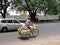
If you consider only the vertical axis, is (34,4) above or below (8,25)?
above

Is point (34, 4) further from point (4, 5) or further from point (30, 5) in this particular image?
point (4, 5)

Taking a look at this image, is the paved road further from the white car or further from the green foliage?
the green foliage

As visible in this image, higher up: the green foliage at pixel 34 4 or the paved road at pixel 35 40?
the green foliage at pixel 34 4

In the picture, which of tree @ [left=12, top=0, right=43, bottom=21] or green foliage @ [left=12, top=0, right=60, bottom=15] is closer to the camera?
green foliage @ [left=12, top=0, right=60, bottom=15]

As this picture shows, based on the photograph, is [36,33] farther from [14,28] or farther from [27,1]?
[27,1]

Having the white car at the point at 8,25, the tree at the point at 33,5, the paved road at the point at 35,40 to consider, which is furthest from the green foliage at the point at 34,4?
the paved road at the point at 35,40

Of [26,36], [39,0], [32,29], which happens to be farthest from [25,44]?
[39,0]

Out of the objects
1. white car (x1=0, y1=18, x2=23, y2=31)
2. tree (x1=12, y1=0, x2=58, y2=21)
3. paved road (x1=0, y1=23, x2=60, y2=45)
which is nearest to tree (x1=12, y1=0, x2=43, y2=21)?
tree (x1=12, y1=0, x2=58, y2=21)

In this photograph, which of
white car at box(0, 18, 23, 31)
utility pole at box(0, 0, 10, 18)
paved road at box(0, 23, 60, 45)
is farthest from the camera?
utility pole at box(0, 0, 10, 18)

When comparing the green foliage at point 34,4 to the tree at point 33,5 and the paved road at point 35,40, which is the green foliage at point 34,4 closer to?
the tree at point 33,5

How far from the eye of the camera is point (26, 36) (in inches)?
672

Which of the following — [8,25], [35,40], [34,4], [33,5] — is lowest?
[35,40]

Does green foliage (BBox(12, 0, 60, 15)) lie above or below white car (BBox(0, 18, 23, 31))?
above

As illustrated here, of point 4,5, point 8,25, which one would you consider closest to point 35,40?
point 8,25
